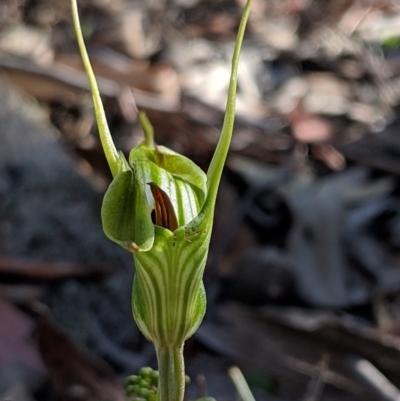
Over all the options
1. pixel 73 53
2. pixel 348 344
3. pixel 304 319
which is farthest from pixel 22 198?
pixel 73 53

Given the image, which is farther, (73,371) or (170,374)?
(73,371)

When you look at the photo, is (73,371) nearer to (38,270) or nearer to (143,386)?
(38,270)

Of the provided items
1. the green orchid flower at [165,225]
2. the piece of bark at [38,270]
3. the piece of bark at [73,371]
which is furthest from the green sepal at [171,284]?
the piece of bark at [38,270]

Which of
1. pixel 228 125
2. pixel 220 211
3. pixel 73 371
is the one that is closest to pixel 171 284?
pixel 228 125

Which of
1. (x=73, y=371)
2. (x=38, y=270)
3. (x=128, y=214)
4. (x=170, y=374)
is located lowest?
(x=170, y=374)

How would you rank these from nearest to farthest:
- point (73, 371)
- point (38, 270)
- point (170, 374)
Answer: point (170, 374) → point (73, 371) → point (38, 270)

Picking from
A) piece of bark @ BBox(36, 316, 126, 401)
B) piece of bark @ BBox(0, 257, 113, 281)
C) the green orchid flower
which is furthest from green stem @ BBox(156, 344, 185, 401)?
piece of bark @ BBox(0, 257, 113, 281)

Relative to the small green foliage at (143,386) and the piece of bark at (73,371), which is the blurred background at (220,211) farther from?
the small green foliage at (143,386)

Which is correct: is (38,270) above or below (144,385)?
above
